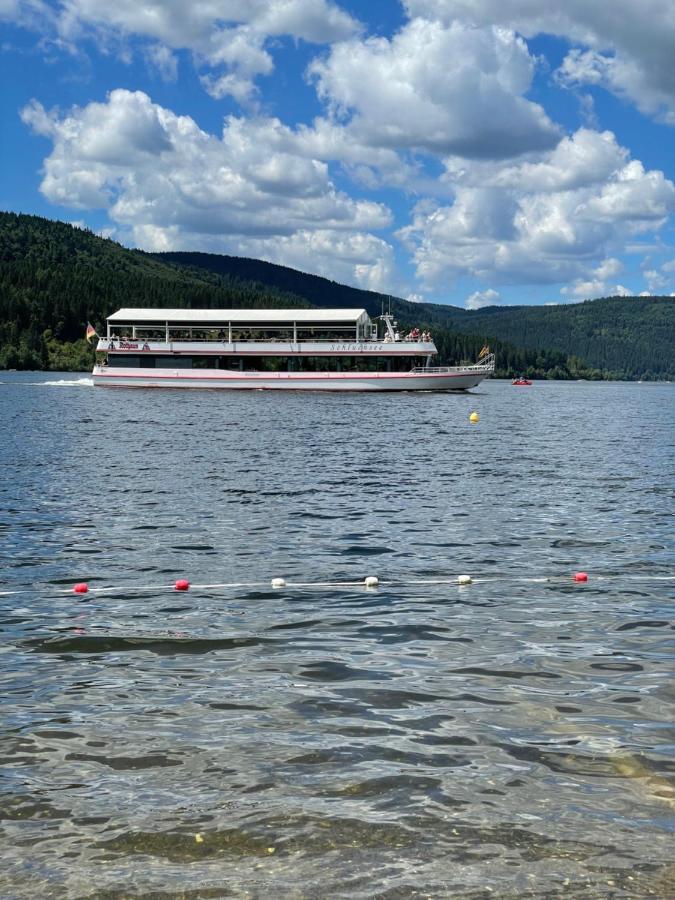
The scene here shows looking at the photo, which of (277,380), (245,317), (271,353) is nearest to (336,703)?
(277,380)

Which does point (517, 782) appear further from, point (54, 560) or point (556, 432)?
point (556, 432)

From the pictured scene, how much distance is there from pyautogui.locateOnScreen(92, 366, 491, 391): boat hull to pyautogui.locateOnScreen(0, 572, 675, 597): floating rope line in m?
90.5

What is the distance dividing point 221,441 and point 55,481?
52.6ft

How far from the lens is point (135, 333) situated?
111 metres

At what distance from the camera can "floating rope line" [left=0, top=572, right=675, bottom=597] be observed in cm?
1361

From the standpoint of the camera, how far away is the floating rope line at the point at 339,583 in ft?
44.7

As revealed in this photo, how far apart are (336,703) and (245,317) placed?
102 meters

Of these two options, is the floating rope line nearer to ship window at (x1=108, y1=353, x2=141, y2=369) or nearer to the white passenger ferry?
the white passenger ferry

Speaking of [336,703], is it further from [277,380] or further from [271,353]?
[271,353]

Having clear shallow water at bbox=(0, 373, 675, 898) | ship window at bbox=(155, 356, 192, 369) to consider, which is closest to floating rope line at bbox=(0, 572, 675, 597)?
clear shallow water at bbox=(0, 373, 675, 898)

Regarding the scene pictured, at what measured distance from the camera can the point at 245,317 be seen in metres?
108

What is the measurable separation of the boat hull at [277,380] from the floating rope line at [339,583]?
9047 cm

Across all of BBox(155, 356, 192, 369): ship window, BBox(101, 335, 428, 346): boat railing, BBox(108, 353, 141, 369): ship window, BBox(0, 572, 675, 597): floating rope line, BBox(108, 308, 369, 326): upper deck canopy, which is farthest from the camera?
BBox(108, 353, 141, 369): ship window

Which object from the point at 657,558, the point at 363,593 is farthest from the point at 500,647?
the point at 657,558
